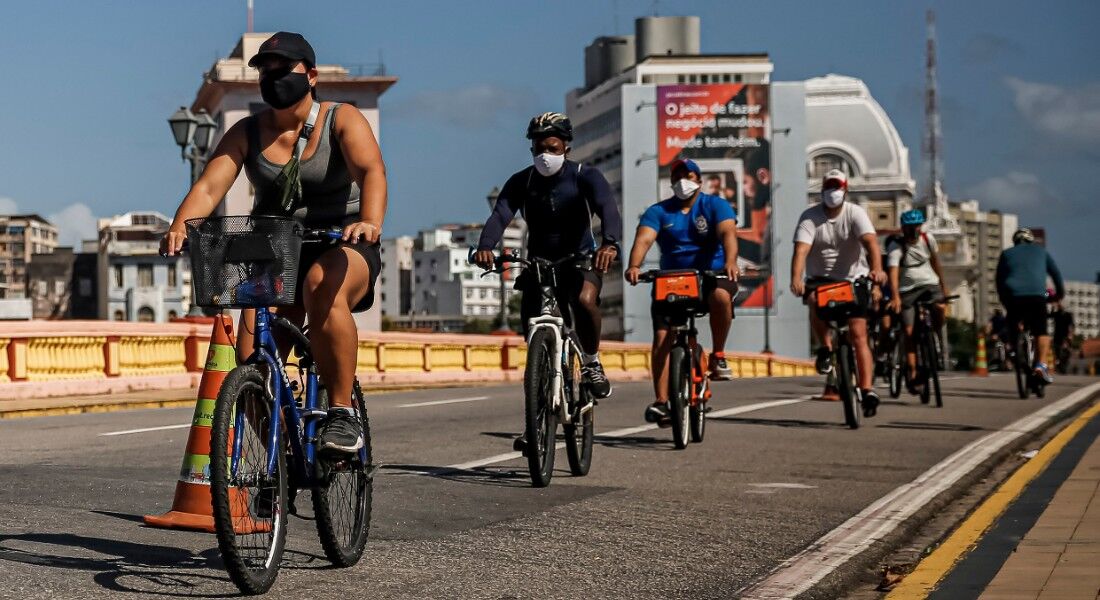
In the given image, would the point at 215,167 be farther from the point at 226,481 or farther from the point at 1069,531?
the point at 1069,531

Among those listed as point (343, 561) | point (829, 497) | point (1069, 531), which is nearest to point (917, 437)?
point (829, 497)

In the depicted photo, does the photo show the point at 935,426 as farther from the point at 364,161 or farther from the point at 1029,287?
the point at 364,161

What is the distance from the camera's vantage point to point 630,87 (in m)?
166

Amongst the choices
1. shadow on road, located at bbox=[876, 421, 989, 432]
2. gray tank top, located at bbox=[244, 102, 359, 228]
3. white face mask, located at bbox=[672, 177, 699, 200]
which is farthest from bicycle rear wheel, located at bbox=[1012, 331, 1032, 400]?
gray tank top, located at bbox=[244, 102, 359, 228]

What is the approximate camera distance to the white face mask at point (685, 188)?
39.4 ft

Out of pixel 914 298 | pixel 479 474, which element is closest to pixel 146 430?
pixel 479 474

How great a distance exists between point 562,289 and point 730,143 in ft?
521

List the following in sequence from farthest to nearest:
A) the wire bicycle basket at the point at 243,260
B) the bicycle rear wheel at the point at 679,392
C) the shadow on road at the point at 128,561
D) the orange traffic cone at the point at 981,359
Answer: the orange traffic cone at the point at 981,359 < the bicycle rear wheel at the point at 679,392 < the shadow on road at the point at 128,561 < the wire bicycle basket at the point at 243,260

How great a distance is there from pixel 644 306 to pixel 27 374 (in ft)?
480

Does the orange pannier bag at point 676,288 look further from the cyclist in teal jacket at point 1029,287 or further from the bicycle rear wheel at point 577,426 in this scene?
the cyclist in teal jacket at point 1029,287

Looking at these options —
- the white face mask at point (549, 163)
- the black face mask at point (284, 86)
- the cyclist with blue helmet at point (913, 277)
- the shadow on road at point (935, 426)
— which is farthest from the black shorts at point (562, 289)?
the cyclist with blue helmet at point (913, 277)

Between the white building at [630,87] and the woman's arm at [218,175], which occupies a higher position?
the white building at [630,87]

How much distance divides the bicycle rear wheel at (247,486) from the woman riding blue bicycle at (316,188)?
427 mm

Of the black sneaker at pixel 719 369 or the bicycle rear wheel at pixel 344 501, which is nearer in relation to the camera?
the bicycle rear wheel at pixel 344 501
